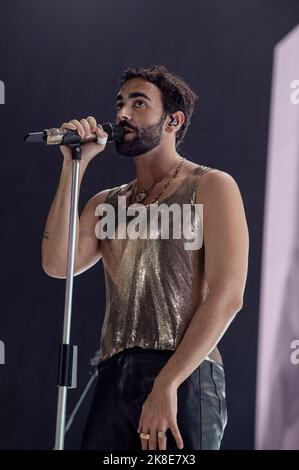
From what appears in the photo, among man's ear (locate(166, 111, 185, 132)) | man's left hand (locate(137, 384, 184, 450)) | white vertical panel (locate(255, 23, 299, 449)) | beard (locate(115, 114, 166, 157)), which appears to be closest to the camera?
man's left hand (locate(137, 384, 184, 450))

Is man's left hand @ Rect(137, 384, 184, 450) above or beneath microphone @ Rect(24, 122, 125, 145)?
beneath

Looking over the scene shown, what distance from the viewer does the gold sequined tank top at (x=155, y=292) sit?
1.67m

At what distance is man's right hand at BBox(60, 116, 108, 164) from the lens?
1718mm

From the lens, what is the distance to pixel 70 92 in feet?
12.5

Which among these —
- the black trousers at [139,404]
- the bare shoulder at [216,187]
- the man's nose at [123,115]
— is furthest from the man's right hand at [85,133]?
the black trousers at [139,404]

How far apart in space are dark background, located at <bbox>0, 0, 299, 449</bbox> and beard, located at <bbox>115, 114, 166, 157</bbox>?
191 cm

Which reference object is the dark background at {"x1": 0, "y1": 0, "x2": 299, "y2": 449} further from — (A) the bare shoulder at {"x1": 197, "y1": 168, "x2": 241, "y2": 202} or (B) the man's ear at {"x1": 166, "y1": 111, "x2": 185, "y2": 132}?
(A) the bare shoulder at {"x1": 197, "y1": 168, "x2": 241, "y2": 202}

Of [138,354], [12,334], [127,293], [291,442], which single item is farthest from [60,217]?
[291,442]

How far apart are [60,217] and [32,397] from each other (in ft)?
6.85

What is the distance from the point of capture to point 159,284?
5.65 ft

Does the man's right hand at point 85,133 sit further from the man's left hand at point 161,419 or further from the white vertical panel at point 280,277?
the white vertical panel at point 280,277

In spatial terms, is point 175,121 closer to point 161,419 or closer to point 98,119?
point 161,419

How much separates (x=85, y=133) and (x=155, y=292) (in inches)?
14.8

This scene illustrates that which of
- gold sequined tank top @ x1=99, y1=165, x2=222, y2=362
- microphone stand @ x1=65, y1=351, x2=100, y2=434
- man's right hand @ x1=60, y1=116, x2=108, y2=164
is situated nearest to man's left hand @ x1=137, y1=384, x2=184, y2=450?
gold sequined tank top @ x1=99, y1=165, x2=222, y2=362
